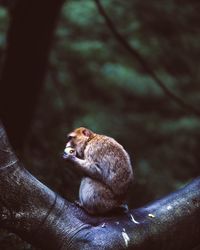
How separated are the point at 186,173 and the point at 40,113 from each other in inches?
116

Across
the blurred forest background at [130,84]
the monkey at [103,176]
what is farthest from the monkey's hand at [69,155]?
the blurred forest background at [130,84]

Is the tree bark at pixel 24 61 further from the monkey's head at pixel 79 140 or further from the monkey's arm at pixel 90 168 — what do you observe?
the monkey's arm at pixel 90 168

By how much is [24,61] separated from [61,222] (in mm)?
3373

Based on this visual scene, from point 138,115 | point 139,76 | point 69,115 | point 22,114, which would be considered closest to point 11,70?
point 22,114

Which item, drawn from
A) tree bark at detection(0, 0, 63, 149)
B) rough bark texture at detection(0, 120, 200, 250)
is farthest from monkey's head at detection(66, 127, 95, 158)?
tree bark at detection(0, 0, 63, 149)

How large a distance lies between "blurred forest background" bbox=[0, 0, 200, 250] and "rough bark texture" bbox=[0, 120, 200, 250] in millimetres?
3557

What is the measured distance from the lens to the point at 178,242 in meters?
3.97

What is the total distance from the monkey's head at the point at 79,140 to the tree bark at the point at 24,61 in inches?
83.6

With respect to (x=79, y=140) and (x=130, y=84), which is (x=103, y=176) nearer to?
(x=79, y=140)

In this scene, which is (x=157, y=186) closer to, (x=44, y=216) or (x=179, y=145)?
(x=179, y=145)

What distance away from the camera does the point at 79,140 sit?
15.5 feet

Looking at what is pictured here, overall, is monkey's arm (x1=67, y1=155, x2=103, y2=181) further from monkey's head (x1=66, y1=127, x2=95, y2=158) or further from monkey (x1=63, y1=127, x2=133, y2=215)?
monkey's head (x1=66, y1=127, x2=95, y2=158)

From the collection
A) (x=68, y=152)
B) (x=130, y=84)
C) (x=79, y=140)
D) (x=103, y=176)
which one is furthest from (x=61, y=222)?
(x=130, y=84)

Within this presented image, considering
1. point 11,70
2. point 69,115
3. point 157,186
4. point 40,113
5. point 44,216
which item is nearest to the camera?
point 44,216
